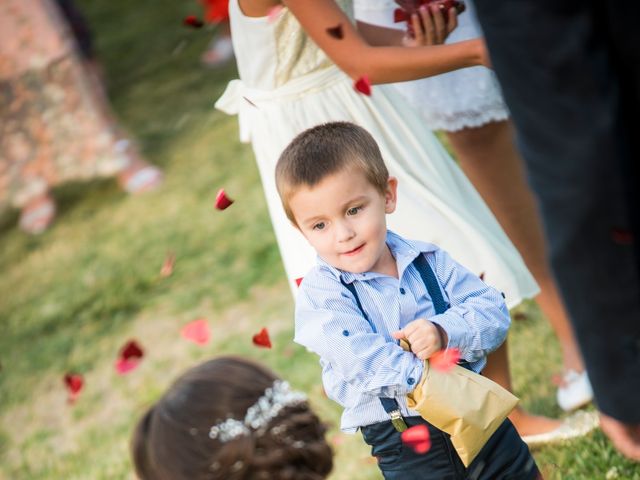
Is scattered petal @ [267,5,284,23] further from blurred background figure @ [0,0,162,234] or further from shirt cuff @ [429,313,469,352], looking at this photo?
blurred background figure @ [0,0,162,234]

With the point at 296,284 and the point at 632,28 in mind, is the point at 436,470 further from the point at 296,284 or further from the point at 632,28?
the point at 632,28

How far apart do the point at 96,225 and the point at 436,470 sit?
16.8 feet

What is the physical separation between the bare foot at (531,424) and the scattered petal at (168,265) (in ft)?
9.83

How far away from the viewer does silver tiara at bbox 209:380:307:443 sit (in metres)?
2.20

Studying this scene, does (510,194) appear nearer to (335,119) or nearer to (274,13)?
(335,119)

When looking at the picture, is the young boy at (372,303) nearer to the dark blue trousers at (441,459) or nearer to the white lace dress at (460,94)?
the dark blue trousers at (441,459)

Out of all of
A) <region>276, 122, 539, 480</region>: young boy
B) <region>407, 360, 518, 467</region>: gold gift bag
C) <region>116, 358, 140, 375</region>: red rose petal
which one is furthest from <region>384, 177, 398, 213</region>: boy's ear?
<region>116, 358, 140, 375</region>: red rose petal

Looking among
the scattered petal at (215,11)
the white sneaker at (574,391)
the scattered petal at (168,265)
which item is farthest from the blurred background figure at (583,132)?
the scattered petal at (215,11)

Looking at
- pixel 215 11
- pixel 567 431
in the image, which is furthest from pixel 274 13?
pixel 215 11

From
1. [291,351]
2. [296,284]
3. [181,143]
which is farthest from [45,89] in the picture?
[296,284]

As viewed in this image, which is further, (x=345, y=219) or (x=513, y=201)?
(x=513, y=201)

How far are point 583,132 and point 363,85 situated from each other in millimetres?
1326

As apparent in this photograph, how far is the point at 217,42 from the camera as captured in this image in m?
9.51

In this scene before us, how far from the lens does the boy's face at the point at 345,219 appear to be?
7.25 feet
